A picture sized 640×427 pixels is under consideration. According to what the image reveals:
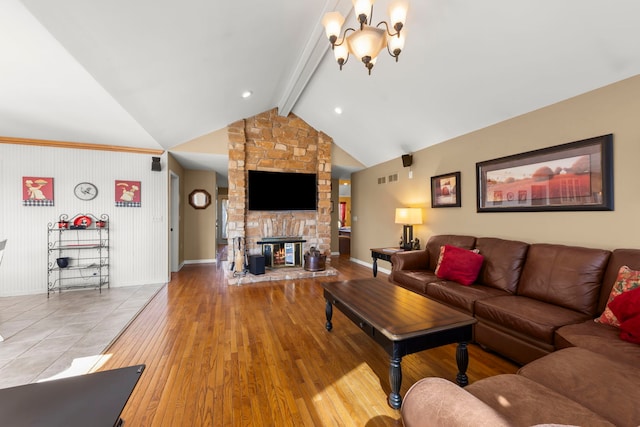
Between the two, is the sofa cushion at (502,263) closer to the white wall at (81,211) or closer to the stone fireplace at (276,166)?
the stone fireplace at (276,166)

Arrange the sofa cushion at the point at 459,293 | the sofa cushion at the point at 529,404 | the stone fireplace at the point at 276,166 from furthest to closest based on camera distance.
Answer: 1. the stone fireplace at the point at 276,166
2. the sofa cushion at the point at 459,293
3. the sofa cushion at the point at 529,404

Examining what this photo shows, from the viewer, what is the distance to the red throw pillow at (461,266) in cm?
283

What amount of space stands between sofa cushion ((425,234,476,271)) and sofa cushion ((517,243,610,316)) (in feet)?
2.41

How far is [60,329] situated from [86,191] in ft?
7.53

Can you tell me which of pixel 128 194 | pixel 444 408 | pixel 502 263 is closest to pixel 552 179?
pixel 502 263

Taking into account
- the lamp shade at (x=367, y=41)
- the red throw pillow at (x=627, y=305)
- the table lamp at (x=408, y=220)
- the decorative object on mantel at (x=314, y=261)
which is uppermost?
the lamp shade at (x=367, y=41)

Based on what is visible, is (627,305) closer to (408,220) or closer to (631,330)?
(631,330)

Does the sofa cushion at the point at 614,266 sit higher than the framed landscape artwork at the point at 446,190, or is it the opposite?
the framed landscape artwork at the point at 446,190

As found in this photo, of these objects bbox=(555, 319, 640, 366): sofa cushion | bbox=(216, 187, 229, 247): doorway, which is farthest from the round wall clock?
bbox=(555, 319, 640, 366): sofa cushion

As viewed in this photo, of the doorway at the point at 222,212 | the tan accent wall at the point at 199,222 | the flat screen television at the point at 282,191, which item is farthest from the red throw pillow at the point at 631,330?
the doorway at the point at 222,212

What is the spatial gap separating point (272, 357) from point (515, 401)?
1712 mm

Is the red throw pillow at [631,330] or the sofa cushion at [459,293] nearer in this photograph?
the red throw pillow at [631,330]

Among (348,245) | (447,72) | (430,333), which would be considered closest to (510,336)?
(430,333)

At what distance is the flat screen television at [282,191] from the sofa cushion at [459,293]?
314 cm
